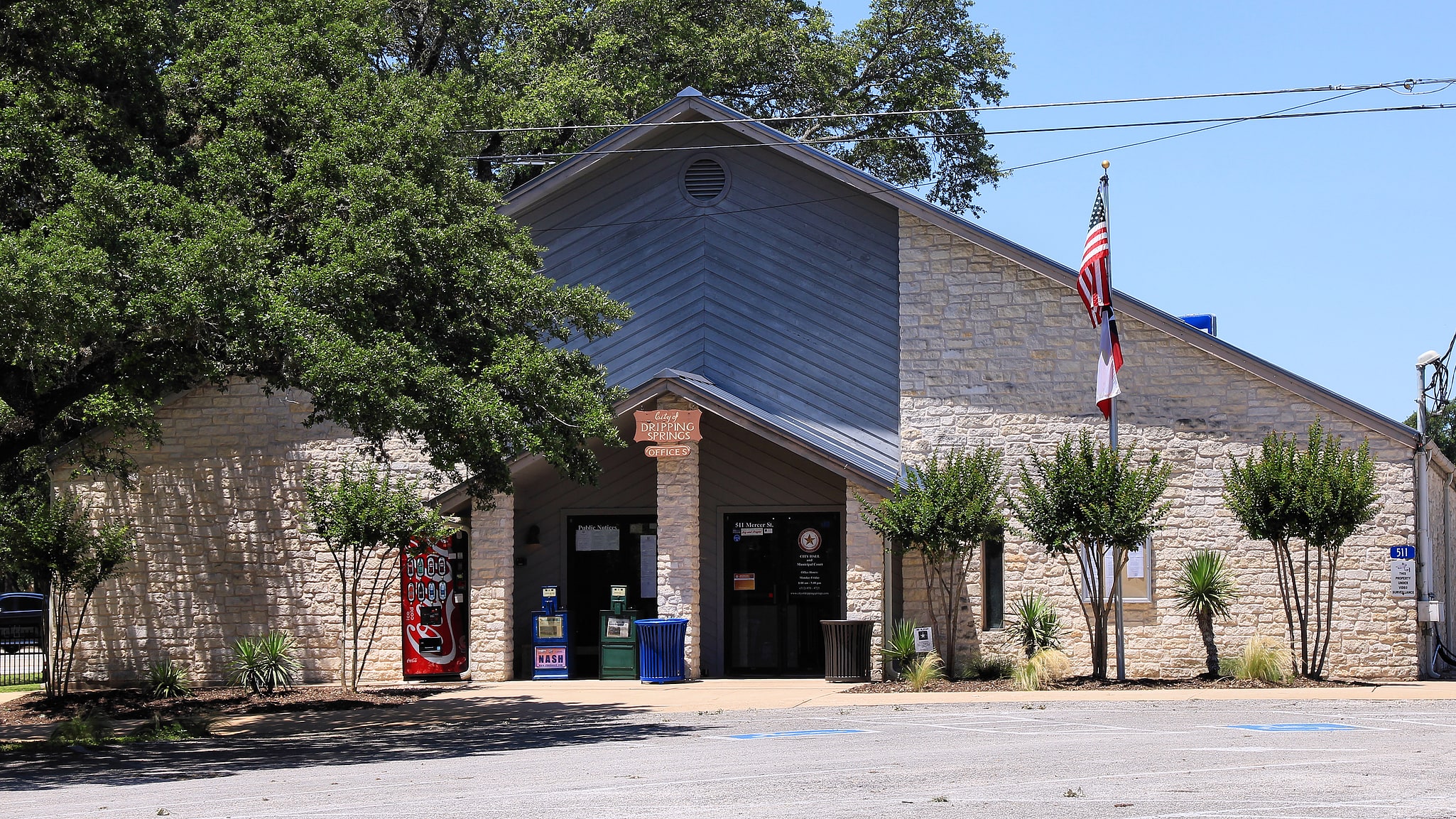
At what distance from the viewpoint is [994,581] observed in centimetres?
2000

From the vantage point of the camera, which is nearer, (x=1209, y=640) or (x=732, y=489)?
(x=1209, y=640)

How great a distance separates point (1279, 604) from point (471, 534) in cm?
1077

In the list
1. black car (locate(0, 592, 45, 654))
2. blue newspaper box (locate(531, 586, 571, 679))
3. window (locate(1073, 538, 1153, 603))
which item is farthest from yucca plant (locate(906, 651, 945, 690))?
black car (locate(0, 592, 45, 654))

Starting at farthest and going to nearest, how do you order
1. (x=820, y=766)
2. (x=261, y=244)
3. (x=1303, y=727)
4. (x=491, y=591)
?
(x=491, y=591) → (x=261, y=244) → (x=1303, y=727) → (x=820, y=766)

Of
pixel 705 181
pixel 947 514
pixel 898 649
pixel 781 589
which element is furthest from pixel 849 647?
pixel 705 181

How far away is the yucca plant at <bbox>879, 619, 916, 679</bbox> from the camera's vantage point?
1858 centimetres

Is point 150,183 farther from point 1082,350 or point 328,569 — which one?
point 1082,350

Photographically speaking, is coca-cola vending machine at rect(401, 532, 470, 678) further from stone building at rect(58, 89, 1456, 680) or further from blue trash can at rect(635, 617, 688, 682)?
blue trash can at rect(635, 617, 688, 682)

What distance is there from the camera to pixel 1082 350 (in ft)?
65.6

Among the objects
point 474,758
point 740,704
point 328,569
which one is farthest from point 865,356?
point 474,758

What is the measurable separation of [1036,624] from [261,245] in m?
10.9

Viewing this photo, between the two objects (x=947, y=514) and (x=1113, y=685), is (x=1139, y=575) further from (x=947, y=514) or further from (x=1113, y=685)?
(x=947, y=514)

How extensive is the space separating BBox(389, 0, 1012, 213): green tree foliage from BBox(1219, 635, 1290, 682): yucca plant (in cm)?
1223

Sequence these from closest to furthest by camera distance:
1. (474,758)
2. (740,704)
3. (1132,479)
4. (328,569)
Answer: (474,758), (740,704), (1132,479), (328,569)
